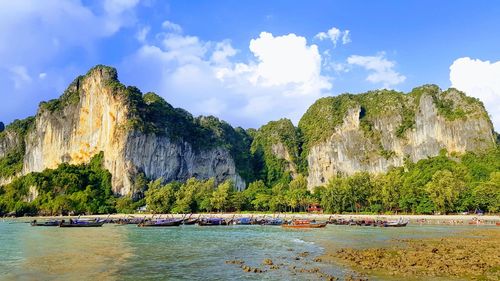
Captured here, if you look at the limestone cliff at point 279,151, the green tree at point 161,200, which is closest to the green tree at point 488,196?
the green tree at point 161,200

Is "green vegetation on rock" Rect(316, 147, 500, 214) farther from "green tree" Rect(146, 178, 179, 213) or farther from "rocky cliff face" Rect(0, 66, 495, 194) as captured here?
"green tree" Rect(146, 178, 179, 213)

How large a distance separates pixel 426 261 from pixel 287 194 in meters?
84.4

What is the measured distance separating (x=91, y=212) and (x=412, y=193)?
76.2 meters

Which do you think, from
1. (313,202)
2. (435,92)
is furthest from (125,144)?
(435,92)

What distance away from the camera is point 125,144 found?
131250 millimetres

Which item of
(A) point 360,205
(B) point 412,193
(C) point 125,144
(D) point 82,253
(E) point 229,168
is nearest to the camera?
(D) point 82,253

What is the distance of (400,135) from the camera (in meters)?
144

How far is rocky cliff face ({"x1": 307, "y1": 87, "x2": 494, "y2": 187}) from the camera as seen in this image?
433ft

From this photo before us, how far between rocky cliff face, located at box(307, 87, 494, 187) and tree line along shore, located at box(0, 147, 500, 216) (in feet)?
22.9

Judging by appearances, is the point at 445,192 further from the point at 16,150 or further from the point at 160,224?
the point at 16,150

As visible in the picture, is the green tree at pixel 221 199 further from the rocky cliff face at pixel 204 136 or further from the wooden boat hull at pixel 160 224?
the rocky cliff face at pixel 204 136

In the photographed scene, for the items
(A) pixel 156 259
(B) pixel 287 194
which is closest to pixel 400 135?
(B) pixel 287 194

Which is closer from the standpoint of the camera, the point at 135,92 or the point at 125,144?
the point at 125,144

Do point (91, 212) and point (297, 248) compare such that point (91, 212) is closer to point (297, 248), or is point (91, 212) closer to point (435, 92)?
point (297, 248)
